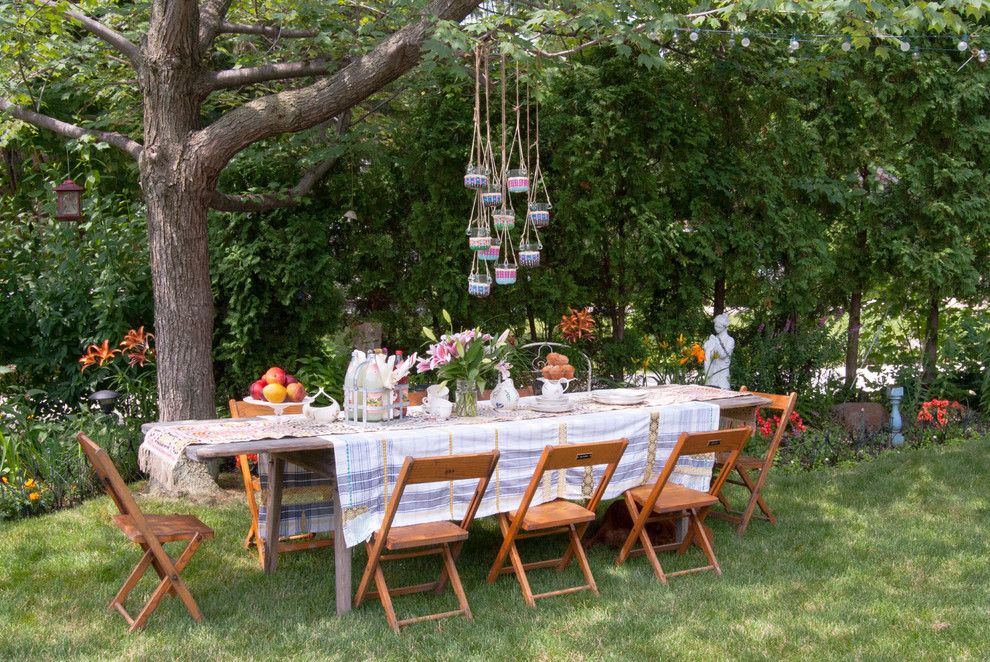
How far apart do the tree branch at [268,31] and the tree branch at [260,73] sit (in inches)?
12.9

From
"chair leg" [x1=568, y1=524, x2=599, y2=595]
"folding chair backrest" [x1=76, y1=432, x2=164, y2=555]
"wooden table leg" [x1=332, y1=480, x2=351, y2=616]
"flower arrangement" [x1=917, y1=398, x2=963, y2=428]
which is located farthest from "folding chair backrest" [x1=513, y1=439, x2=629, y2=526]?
"flower arrangement" [x1=917, y1=398, x2=963, y2=428]

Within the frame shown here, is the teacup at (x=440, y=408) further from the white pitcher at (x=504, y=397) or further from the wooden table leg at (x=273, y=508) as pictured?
the wooden table leg at (x=273, y=508)

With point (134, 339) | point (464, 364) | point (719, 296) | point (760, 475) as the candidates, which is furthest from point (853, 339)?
point (134, 339)

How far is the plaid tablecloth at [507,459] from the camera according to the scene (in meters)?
4.43

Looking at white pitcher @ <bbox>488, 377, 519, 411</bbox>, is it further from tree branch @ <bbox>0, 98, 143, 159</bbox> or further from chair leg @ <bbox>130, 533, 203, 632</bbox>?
tree branch @ <bbox>0, 98, 143, 159</bbox>

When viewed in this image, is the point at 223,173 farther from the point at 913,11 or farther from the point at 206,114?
the point at 913,11

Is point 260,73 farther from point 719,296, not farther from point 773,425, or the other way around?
point 773,425

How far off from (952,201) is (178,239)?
23.5 feet

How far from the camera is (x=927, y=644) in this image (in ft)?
13.8

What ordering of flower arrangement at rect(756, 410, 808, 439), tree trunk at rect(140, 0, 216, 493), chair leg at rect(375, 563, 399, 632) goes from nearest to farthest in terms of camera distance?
chair leg at rect(375, 563, 399, 632), tree trunk at rect(140, 0, 216, 493), flower arrangement at rect(756, 410, 808, 439)

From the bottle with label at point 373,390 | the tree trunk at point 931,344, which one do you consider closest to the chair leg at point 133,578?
the bottle with label at point 373,390

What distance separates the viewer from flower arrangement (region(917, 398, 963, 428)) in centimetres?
866

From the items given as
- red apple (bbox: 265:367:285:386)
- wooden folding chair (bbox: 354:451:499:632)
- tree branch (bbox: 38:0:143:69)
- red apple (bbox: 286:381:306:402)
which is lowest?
wooden folding chair (bbox: 354:451:499:632)

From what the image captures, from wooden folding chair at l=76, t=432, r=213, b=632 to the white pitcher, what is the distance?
178cm
